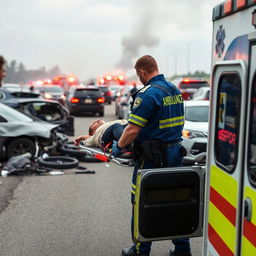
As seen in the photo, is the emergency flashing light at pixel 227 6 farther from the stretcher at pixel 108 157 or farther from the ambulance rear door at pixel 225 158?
the stretcher at pixel 108 157

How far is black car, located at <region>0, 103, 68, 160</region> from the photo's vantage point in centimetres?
1002

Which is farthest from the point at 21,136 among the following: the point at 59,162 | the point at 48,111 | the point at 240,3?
the point at 240,3

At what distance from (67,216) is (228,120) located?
3.72 metres

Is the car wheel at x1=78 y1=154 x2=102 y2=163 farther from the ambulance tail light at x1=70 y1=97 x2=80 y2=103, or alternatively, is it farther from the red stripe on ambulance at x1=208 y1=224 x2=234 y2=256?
the ambulance tail light at x1=70 y1=97 x2=80 y2=103

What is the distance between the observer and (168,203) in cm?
394

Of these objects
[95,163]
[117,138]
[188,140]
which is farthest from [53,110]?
[117,138]

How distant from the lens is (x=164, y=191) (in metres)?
3.90

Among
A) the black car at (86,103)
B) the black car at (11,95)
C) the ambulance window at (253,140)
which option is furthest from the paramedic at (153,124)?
the black car at (86,103)

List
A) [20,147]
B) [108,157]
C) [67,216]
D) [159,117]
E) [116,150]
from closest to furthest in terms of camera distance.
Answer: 1. [159,117]
2. [116,150]
3. [108,157]
4. [67,216]
5. [20,147]

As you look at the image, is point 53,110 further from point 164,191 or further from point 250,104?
point 250,104

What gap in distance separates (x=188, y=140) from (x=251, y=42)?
21.8 feet

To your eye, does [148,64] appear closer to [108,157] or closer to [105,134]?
[105,134]

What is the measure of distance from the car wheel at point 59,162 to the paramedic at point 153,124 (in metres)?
5.19

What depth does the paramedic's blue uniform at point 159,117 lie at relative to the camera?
4062 millimetres
